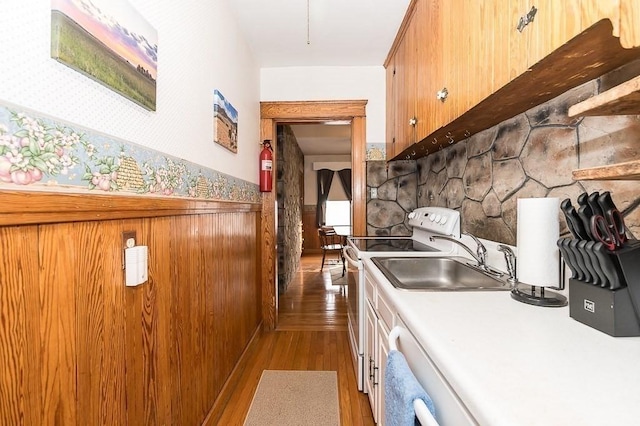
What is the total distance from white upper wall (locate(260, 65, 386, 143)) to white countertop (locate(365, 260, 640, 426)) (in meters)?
2.29

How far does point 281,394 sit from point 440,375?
60.2 inches

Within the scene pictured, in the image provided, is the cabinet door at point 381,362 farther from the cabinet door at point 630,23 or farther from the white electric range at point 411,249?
the cabinet door at point 630,23

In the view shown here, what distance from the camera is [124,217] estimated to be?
3.08 ft

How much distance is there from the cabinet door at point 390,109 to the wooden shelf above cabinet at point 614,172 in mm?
1886

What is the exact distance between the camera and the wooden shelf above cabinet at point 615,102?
1.87 ft

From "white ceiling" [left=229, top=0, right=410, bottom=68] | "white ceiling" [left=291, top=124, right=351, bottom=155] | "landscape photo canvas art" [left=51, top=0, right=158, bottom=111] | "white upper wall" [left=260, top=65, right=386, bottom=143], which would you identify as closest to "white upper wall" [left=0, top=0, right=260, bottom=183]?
"landscape photo canvas art" [left=51, top=0, right=158, bottom=111]

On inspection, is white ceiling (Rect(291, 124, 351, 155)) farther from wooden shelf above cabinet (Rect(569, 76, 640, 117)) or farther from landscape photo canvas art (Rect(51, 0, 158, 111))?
wooden shelf above cabinet (Rect(569, 76, 640, 117))

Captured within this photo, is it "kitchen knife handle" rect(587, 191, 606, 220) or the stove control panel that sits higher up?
"kitchen knife handle" rect(587, 191, 606, 220)

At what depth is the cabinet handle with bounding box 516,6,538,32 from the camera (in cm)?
82

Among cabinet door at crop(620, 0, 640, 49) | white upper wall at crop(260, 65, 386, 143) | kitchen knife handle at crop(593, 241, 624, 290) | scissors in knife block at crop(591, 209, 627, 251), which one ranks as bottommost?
kitchen knife handle at crop(593, 241, 624, 290)

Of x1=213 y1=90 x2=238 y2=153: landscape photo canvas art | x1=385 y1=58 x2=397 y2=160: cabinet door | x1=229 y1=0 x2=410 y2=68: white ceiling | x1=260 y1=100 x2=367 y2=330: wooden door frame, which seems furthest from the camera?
x1=260 y1=100 x2=367 y2=330: wooden door frame

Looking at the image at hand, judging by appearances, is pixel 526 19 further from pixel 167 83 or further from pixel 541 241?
pixel 167 83

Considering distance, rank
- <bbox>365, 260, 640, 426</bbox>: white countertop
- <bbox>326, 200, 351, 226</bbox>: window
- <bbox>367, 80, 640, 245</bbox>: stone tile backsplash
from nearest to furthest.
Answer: <bbox>365, 260, 640, 426</bbox>: white countertop
<bbox>367, 80, 640, 245</bbox>: stone tile backsplash
<bbox>326, 200, 351, 226</bbox>: window

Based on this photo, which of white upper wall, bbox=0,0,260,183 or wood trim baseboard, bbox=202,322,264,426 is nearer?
white upper wall, bbox=0,0,260,183
